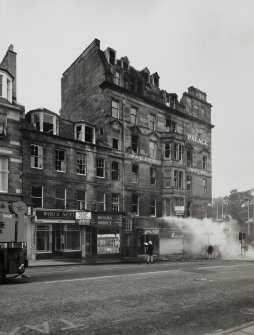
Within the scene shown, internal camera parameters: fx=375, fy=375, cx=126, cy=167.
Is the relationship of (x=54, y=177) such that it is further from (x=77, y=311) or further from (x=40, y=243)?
(x=77, y=311)

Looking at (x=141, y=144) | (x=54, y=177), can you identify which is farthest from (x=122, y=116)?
(x=54, y=177)

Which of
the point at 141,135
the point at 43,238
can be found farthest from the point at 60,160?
the point at 141,135

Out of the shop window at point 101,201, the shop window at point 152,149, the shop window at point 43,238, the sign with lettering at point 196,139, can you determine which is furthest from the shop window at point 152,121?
the shop window at point 43,238

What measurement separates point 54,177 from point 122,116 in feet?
36.5

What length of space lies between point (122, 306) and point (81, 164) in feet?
84.6

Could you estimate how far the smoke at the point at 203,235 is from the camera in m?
44.5

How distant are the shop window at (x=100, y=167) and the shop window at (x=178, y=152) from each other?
421 inches

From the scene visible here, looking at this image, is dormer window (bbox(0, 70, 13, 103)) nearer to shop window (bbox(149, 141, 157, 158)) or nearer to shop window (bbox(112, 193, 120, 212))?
shop window (bbox(112, 193, 120, 212))

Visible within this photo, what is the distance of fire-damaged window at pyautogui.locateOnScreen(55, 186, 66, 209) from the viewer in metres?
33.2

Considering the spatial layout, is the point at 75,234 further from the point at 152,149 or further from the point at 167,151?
the point at 167,151

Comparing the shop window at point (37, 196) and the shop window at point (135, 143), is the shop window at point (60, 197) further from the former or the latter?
the shop window at point (135, 143)

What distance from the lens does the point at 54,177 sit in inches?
1299

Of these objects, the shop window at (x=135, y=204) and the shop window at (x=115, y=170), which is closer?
the shop window at (x=115, y=170)

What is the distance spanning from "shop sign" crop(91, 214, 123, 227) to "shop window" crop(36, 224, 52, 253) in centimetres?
438
